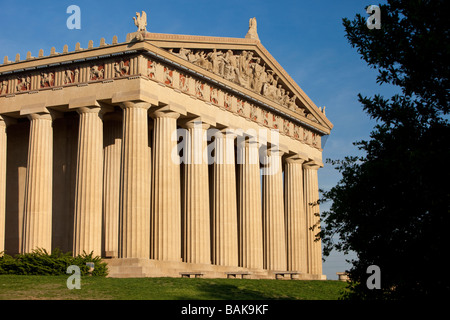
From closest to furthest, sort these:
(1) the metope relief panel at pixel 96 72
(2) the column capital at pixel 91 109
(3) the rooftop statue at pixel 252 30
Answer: (2) the column capital at pixel 91 109 < (1) the metope relief panel at pixel 96 72 < (3) the rooftop statue at pixel 252 30

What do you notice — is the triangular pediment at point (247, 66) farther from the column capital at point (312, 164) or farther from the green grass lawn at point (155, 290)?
the green grass lawn at point (155, 290)

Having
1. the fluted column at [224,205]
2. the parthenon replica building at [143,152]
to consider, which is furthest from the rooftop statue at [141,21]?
the fluted column at [224,205]

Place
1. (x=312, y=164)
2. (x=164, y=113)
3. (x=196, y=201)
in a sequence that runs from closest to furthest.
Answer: (x=164, y=113)
(x=196, y=201)
(x=312, y=164)

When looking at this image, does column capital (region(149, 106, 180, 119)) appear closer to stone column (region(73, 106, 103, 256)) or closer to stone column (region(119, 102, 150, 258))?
stone column (region(119, 102, 150, 258))

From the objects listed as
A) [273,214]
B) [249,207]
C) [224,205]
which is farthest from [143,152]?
[273,214]

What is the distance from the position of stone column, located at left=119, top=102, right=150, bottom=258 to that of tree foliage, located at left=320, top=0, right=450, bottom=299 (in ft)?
78.9

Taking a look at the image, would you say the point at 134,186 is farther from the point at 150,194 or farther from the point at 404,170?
the point at 404,170

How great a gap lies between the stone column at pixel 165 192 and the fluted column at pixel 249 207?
415 inches

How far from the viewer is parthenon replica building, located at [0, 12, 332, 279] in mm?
46906

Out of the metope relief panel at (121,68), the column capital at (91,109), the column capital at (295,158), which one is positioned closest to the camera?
the metope relief panel at (121,68)

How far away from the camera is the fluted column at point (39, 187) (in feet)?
159

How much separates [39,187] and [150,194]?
24.9 ft

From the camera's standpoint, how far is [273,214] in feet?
208
